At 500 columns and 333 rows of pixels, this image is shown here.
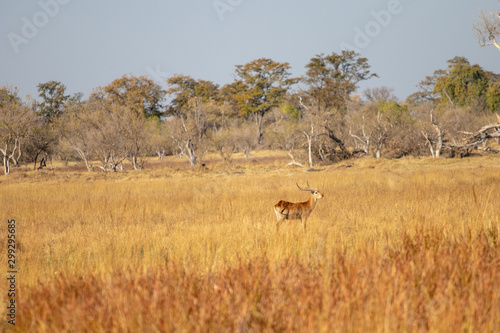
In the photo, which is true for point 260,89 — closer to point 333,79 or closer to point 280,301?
point 333,79

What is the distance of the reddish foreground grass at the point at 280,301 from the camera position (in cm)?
233

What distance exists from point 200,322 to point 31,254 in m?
4.56

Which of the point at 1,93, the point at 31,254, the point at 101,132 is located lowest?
the point at 31,254

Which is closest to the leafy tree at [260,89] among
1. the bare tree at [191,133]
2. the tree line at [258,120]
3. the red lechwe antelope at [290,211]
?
the tree line at [258,120]

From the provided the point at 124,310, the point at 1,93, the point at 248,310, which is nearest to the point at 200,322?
the point at 248,310

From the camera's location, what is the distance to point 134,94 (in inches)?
2143

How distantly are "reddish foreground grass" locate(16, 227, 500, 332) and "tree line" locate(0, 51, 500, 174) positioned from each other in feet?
28.3

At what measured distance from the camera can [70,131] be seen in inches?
1167

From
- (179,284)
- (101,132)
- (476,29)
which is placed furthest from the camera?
(101,132)

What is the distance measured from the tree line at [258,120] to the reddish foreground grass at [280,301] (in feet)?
28.3

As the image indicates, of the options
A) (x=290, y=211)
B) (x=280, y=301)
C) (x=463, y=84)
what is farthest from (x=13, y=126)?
(x=463, y=84)

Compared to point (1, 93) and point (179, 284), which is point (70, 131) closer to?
point (1, 93)

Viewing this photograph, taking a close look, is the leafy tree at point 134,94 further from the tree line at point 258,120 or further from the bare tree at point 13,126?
the bare tree at point 13,126

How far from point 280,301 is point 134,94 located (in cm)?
5571
